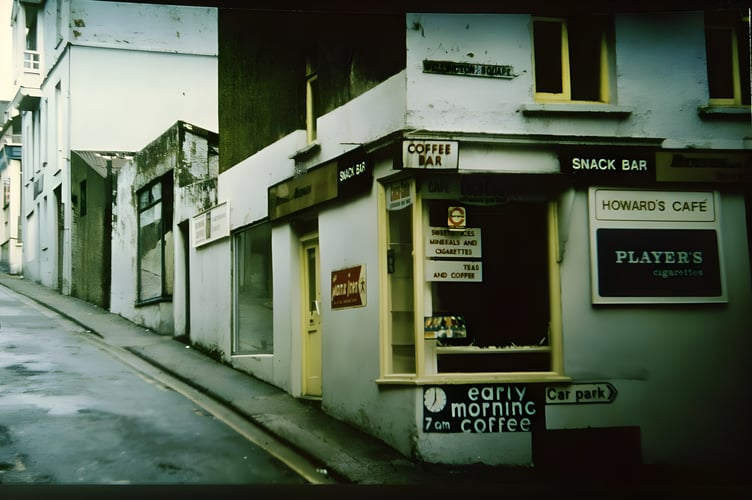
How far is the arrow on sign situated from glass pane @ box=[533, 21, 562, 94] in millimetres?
2881

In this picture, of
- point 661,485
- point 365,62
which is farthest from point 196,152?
point 661,485

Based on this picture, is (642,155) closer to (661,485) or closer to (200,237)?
(661,485)

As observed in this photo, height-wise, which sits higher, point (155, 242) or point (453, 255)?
point (155, 242)

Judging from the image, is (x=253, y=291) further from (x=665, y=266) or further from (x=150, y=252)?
(x=665, y=266)

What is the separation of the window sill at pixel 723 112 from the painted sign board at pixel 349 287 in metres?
3.71

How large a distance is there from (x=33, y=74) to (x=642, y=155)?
18.7 metres

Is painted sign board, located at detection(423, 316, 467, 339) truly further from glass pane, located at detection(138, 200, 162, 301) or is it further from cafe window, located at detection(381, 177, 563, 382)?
glass pane, located at detection(138, 200, 162, 301)

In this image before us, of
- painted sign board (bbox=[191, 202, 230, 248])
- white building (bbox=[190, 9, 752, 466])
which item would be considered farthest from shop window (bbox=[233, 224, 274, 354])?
white building (bbox=[190, 9, 752, 466])

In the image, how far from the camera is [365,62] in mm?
9938

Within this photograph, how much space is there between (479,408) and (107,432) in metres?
3.91

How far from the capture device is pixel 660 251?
8695 mm

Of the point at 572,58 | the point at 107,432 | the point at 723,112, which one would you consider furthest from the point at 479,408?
the point at 107,432

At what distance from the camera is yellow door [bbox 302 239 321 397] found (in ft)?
37.9

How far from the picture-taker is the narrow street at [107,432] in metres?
8.09
